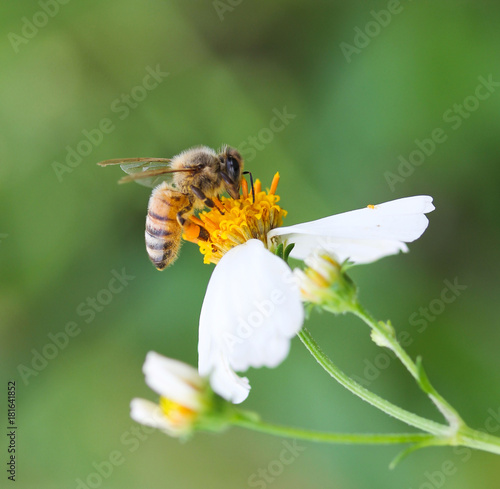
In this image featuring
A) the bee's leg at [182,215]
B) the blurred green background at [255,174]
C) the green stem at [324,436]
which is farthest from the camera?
the blurred green background at [255,174]

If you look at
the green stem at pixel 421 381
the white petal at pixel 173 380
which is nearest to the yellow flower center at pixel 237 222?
the green stem at pixel 421 381

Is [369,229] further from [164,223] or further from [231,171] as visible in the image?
[164,223]

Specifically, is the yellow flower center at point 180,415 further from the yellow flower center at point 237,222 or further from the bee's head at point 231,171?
the bee's head at point 231,171

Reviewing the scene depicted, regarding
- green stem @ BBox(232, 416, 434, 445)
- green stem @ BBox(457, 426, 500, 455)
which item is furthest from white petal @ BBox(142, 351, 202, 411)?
green stem @ BBox(457, 426, 500, 455)

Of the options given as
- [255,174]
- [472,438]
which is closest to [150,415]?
[472,438]

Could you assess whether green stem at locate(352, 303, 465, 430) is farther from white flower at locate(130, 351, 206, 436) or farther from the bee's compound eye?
the bee's compound eye

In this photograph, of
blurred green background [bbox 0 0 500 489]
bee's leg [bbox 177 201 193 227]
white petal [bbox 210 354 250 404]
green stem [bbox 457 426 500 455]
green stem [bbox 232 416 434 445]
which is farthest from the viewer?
blurred green background [bbox 0 0 500 489]
